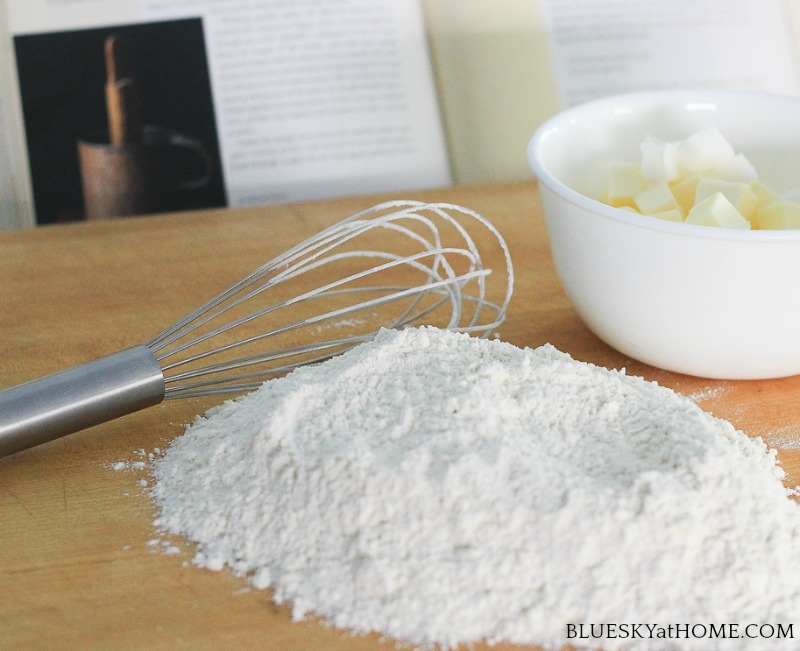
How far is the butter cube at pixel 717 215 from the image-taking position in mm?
599

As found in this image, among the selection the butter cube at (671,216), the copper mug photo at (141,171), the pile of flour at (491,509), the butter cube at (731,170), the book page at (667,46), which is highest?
the book page at (667,46)

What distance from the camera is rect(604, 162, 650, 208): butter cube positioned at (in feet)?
2.24

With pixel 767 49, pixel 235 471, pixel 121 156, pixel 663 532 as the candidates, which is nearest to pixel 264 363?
pixel 235 471

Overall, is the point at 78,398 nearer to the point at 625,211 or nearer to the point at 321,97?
the point at 625,211

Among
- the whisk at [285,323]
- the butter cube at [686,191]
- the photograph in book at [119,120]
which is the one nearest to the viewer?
the whisk at [285,323]

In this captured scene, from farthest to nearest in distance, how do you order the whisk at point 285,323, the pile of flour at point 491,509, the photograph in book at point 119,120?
the photograph in book at point 119,120
the whisk at point 285,323
the pile of flour at point 491,509

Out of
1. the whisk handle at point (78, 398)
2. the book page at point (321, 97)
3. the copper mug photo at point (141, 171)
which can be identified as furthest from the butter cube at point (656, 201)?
the copper mug photo at point (141, 171)

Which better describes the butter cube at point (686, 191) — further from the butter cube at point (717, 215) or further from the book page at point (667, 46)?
the book page at point (667, 46)

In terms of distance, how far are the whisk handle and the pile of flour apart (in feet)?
0.19

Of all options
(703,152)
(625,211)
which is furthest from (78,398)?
(703,152)

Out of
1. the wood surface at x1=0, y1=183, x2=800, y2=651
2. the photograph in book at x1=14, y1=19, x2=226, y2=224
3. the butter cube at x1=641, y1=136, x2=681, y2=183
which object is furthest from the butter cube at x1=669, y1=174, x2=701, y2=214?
the photograph in book at x1=14, y1=19, x2=226, y2=224

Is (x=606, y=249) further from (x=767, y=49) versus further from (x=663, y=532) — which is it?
(x=767, y=49)

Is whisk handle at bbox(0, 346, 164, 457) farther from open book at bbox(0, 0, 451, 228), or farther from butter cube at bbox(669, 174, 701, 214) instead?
open book at bbox(0, 0, 451, 228)

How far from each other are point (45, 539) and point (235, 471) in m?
0.11
